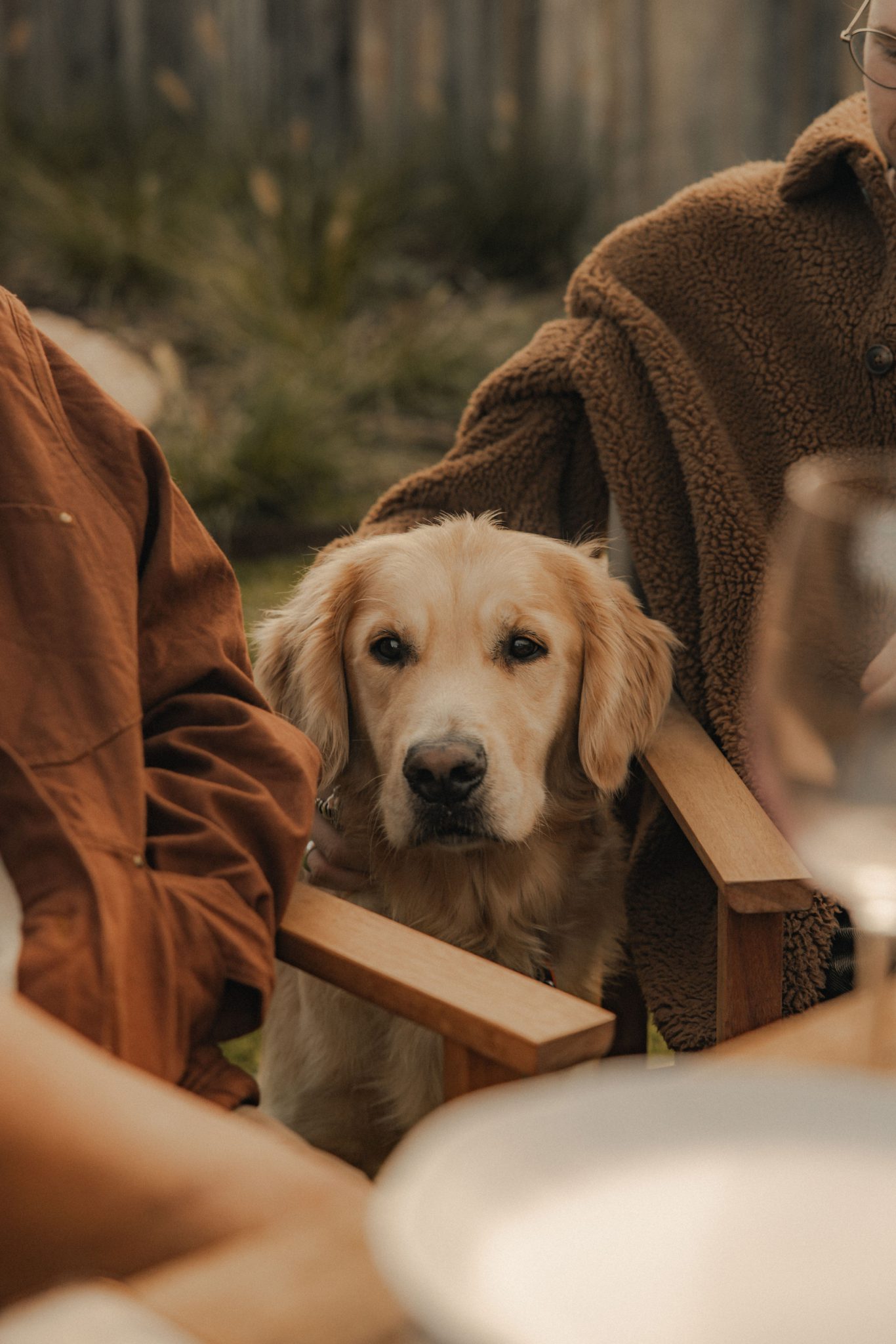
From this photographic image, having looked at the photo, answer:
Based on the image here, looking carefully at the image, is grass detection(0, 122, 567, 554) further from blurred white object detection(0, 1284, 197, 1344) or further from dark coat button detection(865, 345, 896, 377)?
blurred white object detection(0, 1284, 197, 1344)

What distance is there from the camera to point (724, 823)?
4.68ft

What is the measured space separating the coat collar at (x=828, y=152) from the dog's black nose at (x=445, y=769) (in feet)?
3.07

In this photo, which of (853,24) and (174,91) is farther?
(174,91)

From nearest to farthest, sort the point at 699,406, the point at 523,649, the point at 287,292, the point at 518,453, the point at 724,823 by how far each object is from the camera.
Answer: the point at 724,823 < the point at 523,649 < the point at 699,406 < the point at 518,453 < the point at 287,292

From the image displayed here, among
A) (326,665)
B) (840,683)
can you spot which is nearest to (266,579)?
(326,665)

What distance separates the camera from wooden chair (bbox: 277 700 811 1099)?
1084mm

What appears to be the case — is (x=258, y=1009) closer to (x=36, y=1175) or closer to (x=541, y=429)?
(x=36, y=1175)

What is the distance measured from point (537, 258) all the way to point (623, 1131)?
6.08 m

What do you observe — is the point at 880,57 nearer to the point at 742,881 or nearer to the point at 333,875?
the point at 742,881

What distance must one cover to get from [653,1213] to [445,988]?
27.3 inches

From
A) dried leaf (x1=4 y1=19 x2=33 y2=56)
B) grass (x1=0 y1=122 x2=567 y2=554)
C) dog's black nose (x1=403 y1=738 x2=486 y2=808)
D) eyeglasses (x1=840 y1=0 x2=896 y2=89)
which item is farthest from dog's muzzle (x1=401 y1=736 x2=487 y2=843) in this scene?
dried leaf (x1=4 y1=19 x2=33 y2=56)

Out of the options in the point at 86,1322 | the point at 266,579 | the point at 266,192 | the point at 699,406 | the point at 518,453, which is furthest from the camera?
the point at 266,192

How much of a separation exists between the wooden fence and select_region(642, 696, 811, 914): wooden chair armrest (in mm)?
4875

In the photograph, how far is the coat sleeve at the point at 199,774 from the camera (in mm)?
1213
